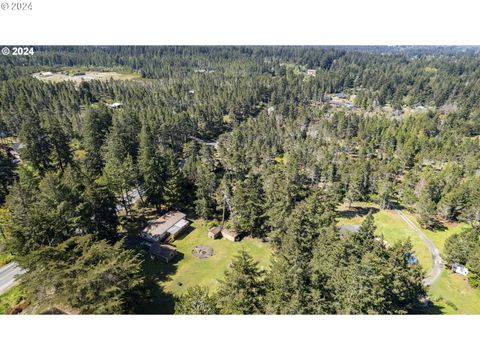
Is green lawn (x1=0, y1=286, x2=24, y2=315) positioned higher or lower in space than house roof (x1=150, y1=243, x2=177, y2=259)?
higher

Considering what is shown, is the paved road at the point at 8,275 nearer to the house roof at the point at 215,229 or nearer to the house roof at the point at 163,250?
the house roof at the point at 163,250

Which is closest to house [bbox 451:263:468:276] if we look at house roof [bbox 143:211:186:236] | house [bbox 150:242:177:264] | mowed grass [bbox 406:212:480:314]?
mowed grass [bbox 406:212:480:314]

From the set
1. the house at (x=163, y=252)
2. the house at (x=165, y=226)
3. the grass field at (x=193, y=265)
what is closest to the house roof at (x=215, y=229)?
the grass field at (x=193, y=265)

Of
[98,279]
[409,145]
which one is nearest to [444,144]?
[409,145]

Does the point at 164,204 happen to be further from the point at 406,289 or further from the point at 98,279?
the point at 406,289

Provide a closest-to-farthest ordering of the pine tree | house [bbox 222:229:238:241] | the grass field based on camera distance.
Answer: the pine tree
the grass field
house [bbox 222:229:238:241]

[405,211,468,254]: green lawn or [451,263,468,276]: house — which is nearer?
[451,263,468,276]: house

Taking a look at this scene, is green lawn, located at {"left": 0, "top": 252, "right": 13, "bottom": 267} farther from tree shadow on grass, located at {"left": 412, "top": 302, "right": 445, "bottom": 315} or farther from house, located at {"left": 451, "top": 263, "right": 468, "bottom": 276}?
house, located at {"left": 451, "top": 263, "right": 468, "bottom": 276}
